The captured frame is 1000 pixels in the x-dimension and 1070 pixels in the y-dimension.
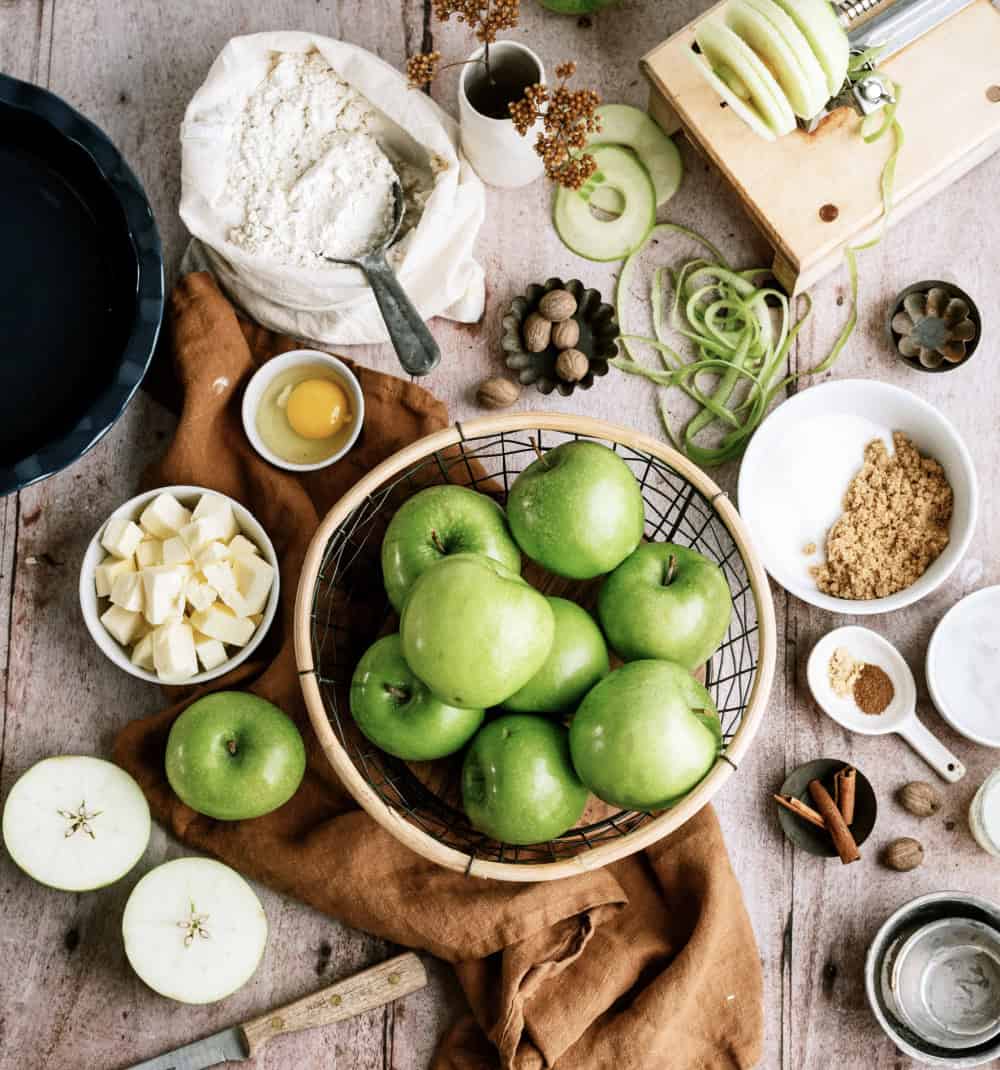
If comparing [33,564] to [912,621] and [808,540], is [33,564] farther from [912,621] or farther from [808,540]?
[912,621]

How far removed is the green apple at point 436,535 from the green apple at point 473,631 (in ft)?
0.28

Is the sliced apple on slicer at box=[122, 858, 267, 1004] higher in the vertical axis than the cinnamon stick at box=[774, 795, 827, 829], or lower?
lower

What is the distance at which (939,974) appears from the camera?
4.96 ft

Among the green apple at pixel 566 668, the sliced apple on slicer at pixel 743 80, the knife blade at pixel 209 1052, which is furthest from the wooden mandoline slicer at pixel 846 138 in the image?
the knife blade at pixel 209 1052

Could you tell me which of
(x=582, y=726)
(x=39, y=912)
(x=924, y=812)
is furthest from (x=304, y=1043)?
(x=924, y=812)

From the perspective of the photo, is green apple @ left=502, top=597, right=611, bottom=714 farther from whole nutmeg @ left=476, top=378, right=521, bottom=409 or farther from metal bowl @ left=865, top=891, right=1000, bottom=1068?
metal bowl @ left=865, top=891, right=1000, bottom=1068

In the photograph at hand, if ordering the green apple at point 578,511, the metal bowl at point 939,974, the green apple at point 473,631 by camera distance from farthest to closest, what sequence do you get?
1. the metal bowl at point 939,974
2. the green apple at point 578,511
3. the green apple at point 473,631

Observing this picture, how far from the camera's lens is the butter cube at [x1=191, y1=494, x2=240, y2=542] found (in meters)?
1.45

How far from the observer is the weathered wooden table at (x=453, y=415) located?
150cm

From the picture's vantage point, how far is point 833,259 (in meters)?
1.57

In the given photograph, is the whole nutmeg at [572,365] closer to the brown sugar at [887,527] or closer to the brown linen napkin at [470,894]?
the brown linen napkin at [470,894]

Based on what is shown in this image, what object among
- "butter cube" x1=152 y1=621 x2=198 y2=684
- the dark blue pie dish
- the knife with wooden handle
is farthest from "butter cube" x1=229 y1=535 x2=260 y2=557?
the knife with wooden handle

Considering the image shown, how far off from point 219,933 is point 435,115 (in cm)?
113

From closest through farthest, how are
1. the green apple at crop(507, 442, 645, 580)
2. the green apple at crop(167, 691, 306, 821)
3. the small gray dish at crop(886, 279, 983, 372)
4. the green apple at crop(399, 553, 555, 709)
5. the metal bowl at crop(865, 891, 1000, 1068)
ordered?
the green apple at crop(399, 553, 555, 709) → the green apple at crop(507, 442, 645, 580) → the green apple at crop(167, 691, 306, 821) → the metal bowl at crop(865, 891, 1000, 1068) → the small gray dish at crop(886, 279, 983, 372)
